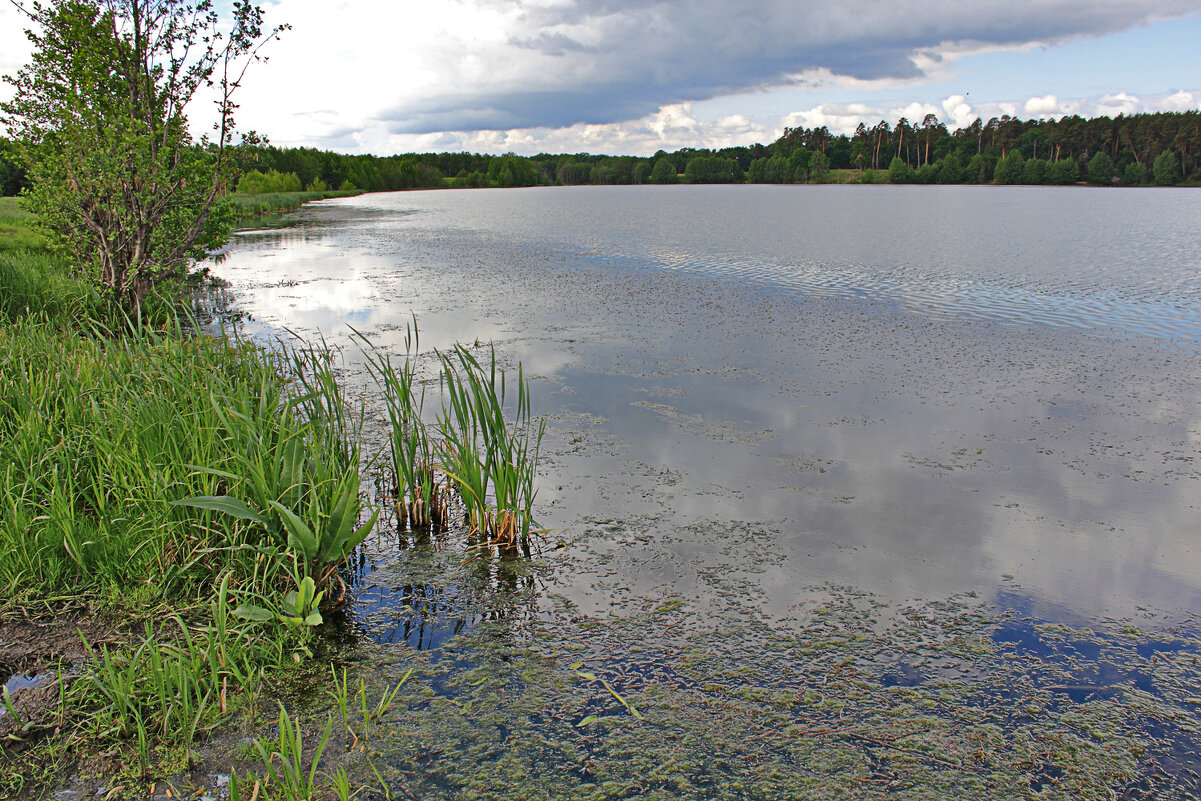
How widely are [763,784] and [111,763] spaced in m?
2.01

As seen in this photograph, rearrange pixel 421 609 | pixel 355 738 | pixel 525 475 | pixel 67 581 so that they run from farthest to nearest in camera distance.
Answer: pixel 525 475, pixel 421 609, pixel 67 581, pixel 355 738

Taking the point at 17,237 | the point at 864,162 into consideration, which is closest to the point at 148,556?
the point at 17,237

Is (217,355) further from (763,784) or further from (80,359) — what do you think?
(763,784)

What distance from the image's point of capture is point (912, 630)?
304 centimetres

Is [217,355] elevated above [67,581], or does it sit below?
above

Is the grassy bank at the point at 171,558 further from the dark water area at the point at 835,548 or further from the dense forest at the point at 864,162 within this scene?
the dense forest at the point at 864,162

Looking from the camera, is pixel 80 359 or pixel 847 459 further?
pixel 847 459

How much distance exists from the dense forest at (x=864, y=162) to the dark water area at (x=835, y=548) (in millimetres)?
33221

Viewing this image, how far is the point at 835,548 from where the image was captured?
3.75m

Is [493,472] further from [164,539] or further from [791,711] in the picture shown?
[791,711]

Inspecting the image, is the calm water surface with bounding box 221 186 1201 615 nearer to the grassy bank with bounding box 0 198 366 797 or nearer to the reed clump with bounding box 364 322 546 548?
the reed clump with bounding box 364 322 546 548

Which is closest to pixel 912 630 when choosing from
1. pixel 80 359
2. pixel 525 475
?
pixel 525 475


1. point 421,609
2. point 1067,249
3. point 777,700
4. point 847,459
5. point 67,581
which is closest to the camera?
point 777,700

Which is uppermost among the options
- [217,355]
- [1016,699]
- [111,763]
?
[217,355]
